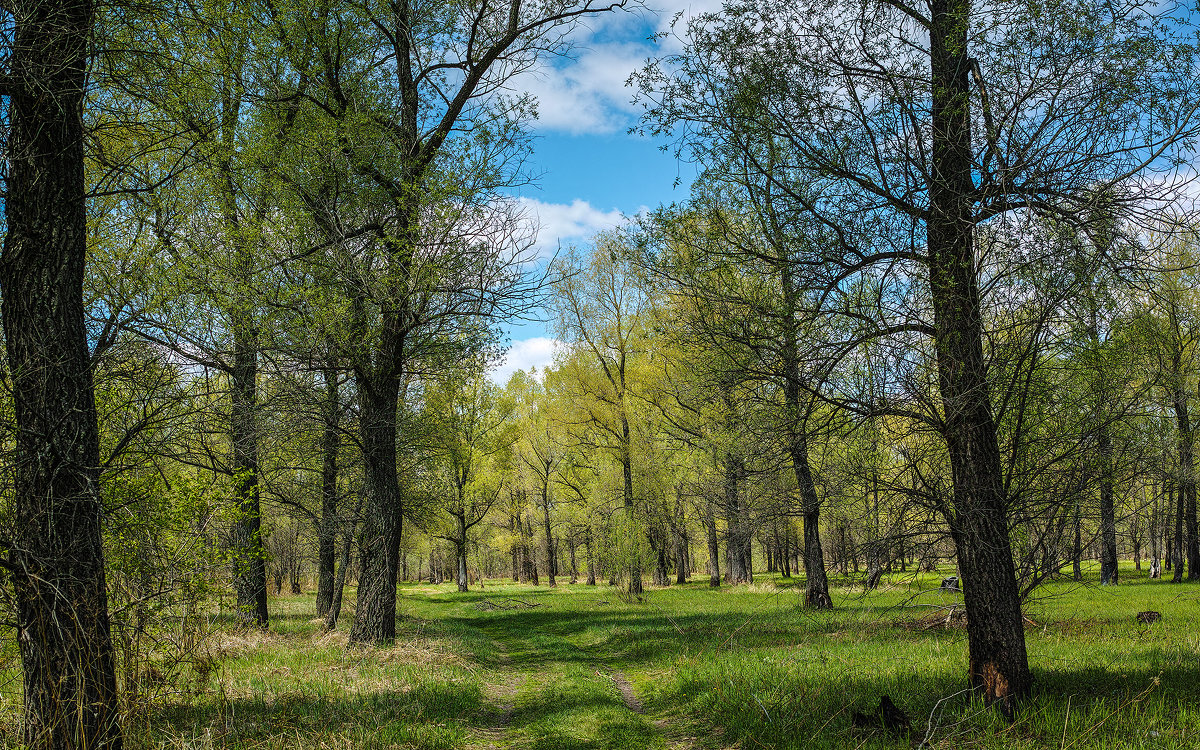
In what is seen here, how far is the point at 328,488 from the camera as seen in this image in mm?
13250

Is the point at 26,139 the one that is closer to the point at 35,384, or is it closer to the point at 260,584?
the point at 35,384

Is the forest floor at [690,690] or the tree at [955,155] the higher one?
the tree at [955,155]

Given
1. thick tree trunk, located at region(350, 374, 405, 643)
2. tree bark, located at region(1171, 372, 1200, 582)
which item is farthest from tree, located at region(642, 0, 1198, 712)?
tree bark, located at region(1171, 372, 1200, 582)

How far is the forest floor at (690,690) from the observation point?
5.04 meters

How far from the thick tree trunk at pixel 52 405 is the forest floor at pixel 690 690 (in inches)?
22.2

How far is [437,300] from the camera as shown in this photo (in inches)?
386

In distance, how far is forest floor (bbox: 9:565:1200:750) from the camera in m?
5.04

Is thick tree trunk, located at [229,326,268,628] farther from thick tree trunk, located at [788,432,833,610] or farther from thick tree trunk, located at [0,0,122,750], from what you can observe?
thick tree trunk, located at [788,432,833,610]

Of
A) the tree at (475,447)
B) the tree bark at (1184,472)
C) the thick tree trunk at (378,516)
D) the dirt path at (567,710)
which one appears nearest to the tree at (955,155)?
the dirt path at (567,710)

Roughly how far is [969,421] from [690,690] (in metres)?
4.47

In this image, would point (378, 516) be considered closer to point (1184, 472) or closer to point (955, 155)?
point (955, 155)

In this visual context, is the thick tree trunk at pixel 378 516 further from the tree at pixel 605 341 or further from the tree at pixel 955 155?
the tree at pixel 605 341

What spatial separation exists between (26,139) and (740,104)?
5.68 m

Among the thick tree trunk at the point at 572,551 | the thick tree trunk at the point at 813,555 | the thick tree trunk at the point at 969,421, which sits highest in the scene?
the thick tree trunk at the point at 969,421
